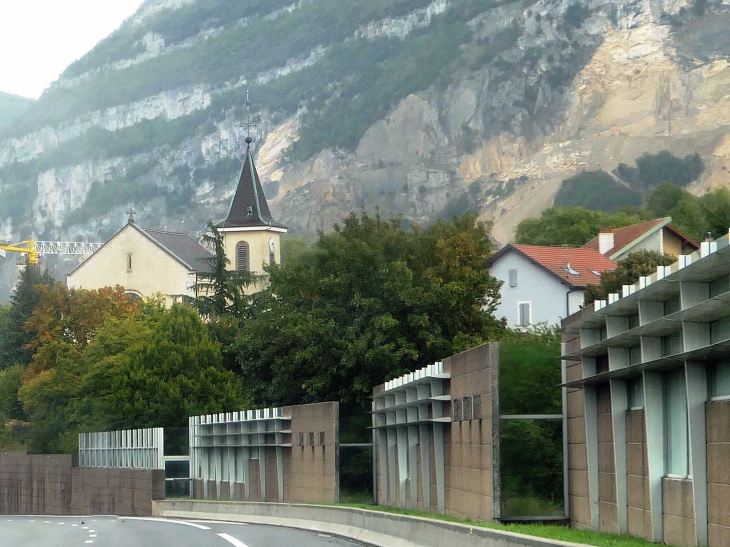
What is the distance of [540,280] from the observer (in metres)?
80.2

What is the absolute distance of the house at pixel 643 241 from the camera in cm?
9056

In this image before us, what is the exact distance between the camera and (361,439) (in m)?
37.2

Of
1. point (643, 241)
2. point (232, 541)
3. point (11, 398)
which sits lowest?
point (232, 541)

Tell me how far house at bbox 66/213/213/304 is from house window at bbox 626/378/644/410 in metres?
111

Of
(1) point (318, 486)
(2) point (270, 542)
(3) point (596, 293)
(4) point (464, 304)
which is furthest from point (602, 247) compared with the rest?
(2) point (270, 542)

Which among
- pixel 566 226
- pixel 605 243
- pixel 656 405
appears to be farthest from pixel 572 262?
pixel 656 405

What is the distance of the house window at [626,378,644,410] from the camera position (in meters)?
19.0

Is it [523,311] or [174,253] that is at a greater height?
[174,253]

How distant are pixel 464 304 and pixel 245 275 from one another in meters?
43.7

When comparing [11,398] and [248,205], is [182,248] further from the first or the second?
[11,398]

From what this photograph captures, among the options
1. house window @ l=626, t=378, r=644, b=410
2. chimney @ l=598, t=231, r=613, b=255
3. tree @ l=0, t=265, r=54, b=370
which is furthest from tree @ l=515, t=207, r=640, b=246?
house window @ l=626, t=378, r=644, b=410

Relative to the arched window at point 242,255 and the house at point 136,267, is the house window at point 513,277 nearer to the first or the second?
the arched window at point 242,255

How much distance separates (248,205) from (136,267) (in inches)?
507

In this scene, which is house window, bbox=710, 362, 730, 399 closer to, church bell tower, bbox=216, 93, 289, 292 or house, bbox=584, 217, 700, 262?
house, bbox=584, 217, 700, 262
